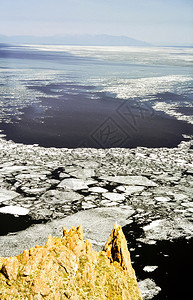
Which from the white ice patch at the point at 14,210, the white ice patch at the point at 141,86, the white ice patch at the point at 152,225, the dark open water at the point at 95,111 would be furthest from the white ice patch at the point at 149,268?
the white ice patch at the point at 141,86

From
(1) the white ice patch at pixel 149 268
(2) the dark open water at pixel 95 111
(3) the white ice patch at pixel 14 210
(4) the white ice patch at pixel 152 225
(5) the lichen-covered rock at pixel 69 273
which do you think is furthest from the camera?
(2) the dark open water at pixel 95 111

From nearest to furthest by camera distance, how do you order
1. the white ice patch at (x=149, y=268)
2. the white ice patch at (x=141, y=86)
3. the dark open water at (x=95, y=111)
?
the white ice patch at (x=149, y=268) → the dark open water at (x=95, y=111) → the white ice patch at (x=141, y=86)

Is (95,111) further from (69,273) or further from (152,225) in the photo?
(69,273)

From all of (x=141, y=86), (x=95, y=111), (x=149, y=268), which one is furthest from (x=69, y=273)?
(x=141, y=86)

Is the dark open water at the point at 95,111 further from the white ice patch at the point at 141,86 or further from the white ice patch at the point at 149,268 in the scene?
the white ice patch at the point at 149,268

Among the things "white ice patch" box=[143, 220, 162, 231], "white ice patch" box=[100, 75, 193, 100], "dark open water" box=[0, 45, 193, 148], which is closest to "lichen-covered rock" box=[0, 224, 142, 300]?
"white ice patch" box=[143, 220, 162, 231]

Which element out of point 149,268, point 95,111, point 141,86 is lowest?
point 149,268

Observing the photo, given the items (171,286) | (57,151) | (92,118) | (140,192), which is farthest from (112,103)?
(171,286)

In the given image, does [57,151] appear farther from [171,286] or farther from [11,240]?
[171,286]
